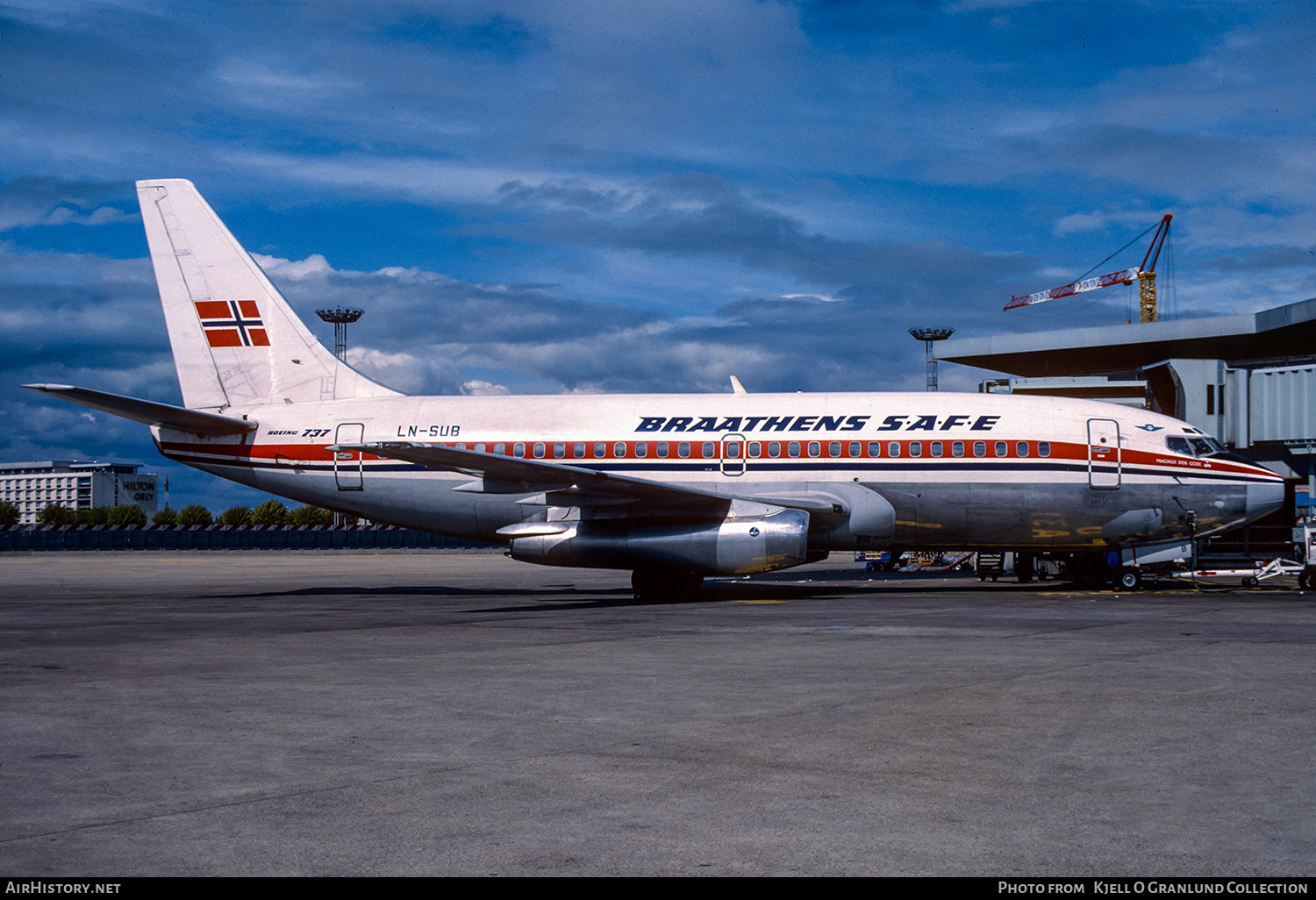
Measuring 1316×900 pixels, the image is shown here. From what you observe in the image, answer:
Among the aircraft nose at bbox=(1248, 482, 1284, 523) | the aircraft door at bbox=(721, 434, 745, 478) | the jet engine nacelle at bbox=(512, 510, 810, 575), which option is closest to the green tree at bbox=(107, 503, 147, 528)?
the jet engine nacelle at bbox=(512, 510, 810, 575)

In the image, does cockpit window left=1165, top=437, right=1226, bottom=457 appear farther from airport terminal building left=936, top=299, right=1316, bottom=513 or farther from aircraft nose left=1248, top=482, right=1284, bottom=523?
airport terminal building left=936, top=299, right=1316, bottom=513

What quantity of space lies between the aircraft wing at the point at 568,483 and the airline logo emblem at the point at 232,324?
242 inches

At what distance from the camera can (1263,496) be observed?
21922 millimetres

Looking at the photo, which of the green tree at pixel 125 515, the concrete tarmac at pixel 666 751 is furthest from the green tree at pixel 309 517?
the concrete tarmac at pixel 666 751

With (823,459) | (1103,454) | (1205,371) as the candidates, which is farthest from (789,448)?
(1205,371)

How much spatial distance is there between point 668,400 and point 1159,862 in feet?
64.9

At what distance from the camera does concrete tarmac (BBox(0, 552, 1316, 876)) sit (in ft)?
15.7

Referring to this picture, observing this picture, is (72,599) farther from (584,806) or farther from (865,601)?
(584,806)

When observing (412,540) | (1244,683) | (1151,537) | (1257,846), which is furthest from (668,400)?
(412,540)

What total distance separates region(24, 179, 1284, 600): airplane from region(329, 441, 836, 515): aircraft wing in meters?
0.07

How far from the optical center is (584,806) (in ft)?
18.3

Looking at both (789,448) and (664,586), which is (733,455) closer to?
(789,448)

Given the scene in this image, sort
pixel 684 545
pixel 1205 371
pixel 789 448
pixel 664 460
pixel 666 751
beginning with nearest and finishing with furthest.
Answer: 1. pixel 666 751
2. pixel 684 545
3. pixel 789 448
4. pixel 664 460
5. pixel 1205 371

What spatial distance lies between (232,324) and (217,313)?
448 millimetres
